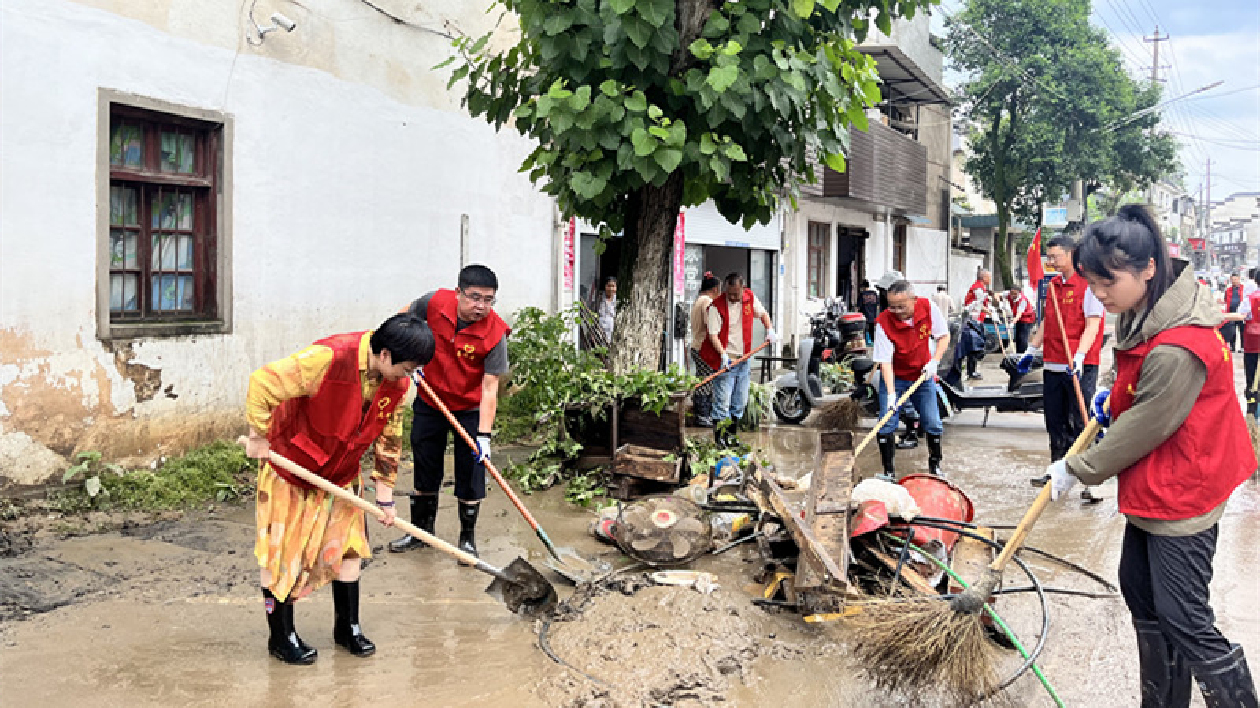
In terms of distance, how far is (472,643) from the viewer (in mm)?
4148

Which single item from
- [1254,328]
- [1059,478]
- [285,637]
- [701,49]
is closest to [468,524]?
[285,637]

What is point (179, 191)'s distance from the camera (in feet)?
23.4

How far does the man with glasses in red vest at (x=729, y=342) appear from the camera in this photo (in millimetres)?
9273

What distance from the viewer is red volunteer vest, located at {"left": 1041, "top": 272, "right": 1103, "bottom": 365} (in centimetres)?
711

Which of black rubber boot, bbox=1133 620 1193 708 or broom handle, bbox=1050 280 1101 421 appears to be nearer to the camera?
black rubber boot, bbox=1133 620 1193 708

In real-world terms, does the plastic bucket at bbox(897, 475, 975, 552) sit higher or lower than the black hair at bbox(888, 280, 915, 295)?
lower

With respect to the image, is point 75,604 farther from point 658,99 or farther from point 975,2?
point 975,2

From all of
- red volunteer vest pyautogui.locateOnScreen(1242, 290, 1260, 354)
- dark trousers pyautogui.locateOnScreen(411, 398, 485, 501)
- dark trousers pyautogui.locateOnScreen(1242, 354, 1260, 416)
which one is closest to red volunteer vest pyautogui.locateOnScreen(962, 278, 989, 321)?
dark trousers pyautogui.locateOnScreen(1242, 354, 1260, 416)

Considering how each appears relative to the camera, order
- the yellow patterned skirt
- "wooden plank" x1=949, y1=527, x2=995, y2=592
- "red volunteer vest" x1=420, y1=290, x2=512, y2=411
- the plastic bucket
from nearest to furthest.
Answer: the yellow patterned skirt < "wooden plank" x1=949, y1=527, x2=995, y2=592 < the plastic bucket < "red volunteer vest" x1=420, y1=290, x2=512, y2=411

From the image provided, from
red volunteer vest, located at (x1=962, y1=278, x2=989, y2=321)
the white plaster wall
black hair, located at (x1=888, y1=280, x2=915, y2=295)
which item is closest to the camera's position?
the white plaster wall

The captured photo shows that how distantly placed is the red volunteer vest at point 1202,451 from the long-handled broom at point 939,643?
14.8 inches

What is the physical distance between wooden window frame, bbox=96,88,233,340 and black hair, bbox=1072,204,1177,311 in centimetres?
601

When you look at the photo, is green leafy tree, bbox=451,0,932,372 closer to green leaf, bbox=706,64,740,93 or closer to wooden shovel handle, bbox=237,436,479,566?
green leaf, bbox=706,64,740,93

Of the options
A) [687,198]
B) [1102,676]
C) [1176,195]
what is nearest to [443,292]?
[687,198]
